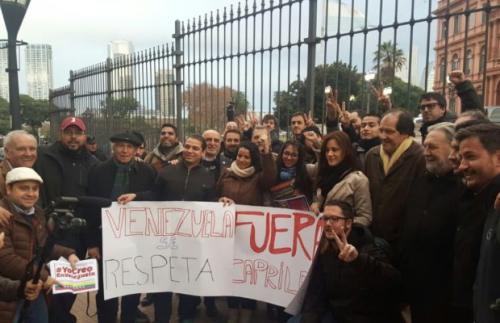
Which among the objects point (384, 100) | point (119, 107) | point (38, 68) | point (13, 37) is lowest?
point (384, 100)

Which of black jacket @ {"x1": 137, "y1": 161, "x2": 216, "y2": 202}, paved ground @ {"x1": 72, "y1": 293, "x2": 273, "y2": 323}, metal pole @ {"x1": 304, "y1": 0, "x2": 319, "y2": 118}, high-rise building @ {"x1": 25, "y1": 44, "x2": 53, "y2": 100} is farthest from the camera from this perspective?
high-rise building @ {"x1": 25, "y1": 44, "x2": 53, "y2": 100}

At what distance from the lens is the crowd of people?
2.51 metres

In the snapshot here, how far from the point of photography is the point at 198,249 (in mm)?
4113

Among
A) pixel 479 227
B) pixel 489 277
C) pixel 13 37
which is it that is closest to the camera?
pixel 489 277

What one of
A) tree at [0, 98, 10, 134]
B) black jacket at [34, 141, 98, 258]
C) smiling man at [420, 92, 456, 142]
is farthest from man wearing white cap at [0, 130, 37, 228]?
tree at [0, 98, 10, 134]

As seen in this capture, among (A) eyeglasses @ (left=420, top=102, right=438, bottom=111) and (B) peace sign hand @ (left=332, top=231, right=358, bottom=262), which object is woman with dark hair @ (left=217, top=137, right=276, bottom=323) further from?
(A) eyeglasses @ (left=420, top=102, right=438, bottom=111)

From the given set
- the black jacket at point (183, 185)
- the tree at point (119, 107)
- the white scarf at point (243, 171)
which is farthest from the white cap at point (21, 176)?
the tree at point (119, 107)

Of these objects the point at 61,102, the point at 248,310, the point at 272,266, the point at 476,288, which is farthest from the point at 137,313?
the point at 61,102

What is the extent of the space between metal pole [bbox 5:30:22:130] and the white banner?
3562 mm

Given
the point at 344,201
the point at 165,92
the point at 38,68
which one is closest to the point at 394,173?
the point at 344,201

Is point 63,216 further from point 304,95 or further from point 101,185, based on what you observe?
point 304,95

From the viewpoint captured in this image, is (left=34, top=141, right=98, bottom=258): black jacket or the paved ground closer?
(left=34, top=141, right=98, bottom=258): black jacket

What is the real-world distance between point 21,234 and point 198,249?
1.56 metres

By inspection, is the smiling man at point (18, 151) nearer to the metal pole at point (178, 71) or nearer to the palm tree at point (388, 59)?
the palm tree at point (388, 59)
